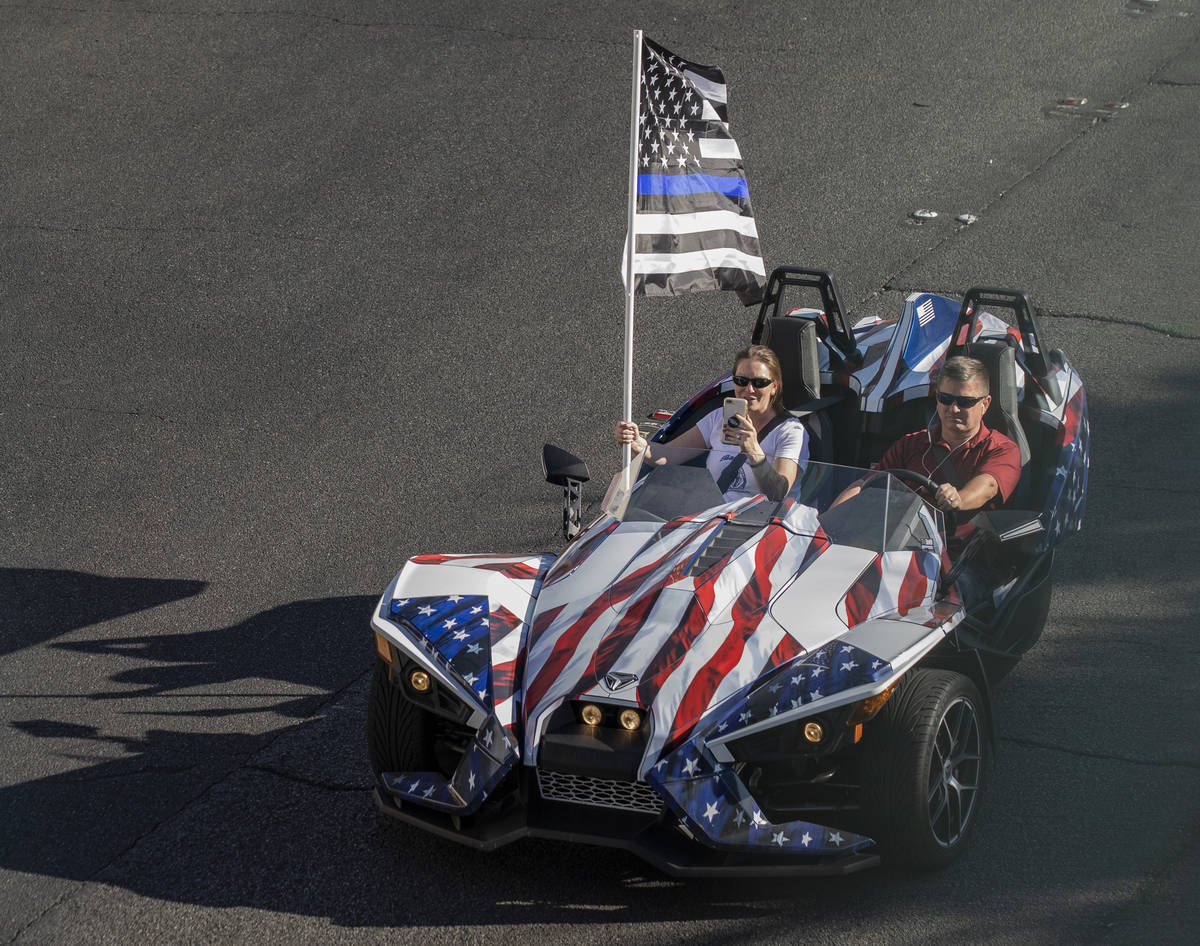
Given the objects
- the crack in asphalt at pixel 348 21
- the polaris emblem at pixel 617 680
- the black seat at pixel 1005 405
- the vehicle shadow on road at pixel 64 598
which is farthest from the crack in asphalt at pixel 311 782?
the crack in asphalt at pixel 348 21

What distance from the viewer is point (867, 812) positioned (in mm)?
4797

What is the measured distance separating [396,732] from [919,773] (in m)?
1.83

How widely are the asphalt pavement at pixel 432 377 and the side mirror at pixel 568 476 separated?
1186 millimetres

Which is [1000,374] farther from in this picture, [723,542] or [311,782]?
[311,782]

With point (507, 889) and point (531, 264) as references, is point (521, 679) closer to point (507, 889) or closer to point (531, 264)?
point (507, 889)

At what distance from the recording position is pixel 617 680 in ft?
15.8

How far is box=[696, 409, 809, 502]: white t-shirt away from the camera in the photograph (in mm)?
5953

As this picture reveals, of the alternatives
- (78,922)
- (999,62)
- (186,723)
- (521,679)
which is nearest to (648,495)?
(521,679)

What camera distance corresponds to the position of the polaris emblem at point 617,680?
15.7ft

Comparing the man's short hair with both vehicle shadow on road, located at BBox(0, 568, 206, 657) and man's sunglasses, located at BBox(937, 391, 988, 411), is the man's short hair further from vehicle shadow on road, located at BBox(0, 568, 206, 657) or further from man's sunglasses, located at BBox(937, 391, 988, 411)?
vehicle shadow on road, located at BBox(0, 568, 206, 657)

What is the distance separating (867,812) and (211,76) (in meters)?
11.7

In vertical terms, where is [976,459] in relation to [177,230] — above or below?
below

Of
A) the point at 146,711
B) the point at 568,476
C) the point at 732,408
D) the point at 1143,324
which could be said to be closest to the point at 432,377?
the point at 568,476

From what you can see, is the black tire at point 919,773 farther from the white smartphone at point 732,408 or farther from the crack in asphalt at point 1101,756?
the white smartphone at point 732,408
